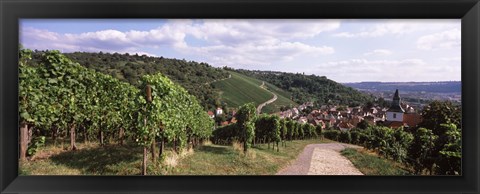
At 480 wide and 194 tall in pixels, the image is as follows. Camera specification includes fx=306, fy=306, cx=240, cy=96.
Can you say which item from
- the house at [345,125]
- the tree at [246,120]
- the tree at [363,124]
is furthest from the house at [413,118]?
the tree at [246,120]

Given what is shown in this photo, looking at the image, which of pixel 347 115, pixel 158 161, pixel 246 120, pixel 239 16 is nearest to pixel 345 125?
pixel 347 115

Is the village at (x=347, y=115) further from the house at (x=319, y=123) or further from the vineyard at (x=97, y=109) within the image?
the vineyard at (x=97, y=109)

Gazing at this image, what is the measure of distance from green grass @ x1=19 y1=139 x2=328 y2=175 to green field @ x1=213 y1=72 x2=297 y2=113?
0.53 m

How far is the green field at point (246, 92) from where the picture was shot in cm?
280

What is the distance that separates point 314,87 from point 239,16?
1050 millimetres

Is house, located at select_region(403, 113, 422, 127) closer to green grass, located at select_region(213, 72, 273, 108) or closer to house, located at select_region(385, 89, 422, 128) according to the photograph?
house, located at select_region(385, 89, 422, 128)

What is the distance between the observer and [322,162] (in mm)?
2734

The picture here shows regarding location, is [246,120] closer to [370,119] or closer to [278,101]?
[278,101]

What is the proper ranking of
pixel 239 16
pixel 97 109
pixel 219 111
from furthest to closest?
Answer: 1. pixel 97 109
2. pixel 219 111
3. pixel 239 16

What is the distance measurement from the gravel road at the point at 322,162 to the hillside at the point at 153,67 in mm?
975

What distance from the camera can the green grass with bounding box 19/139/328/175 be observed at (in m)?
2.59
